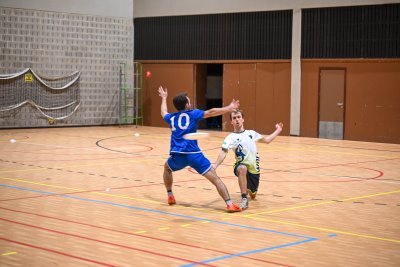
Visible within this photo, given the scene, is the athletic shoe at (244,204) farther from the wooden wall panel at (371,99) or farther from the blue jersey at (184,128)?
the wooden wall panel at (371,99)

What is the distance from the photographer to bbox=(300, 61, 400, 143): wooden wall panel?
83.3ft

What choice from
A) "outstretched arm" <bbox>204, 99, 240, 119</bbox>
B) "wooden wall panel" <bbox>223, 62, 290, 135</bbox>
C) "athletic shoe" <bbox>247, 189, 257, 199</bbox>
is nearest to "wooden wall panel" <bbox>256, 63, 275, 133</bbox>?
"wooden wall panel" <bbox>223, 62, 290, 135</bbox>

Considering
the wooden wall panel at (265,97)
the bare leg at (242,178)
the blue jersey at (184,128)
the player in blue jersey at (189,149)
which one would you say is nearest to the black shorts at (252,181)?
the bare leg at (242,178)

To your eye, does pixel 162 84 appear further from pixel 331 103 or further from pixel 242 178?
pixel 242 178

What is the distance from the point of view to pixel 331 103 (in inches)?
1067

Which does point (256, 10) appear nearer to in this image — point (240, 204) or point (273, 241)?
point (240, 204)

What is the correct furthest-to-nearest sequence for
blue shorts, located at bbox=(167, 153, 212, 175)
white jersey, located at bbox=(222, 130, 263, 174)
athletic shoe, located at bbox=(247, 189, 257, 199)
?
athletic shoe, located at bbox=(247, 189, 257, 199) < white jersey, located at bbox=(222, 130, 263, 174) < blue shorts, located at bbox=(167, 153, 212, 175)

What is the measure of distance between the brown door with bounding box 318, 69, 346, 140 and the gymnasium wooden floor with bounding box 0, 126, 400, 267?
687 cm

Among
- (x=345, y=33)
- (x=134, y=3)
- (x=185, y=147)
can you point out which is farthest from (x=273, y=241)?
(x=134, y=3)

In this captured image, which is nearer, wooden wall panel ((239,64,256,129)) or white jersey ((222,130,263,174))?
white jersey ((222,130,263,174))

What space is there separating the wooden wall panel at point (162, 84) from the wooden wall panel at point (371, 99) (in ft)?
21.0

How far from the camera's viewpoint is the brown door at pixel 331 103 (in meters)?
26.8

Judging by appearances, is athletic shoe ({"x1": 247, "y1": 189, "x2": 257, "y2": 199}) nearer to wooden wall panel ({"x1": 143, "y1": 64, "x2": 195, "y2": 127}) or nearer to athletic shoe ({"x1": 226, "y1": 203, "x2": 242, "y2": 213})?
athletic shoe ({"x1": 226, "y1": 203, "x2": 242, "y2": 213})

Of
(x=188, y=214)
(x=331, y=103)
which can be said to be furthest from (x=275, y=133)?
(x=331, y=103)
